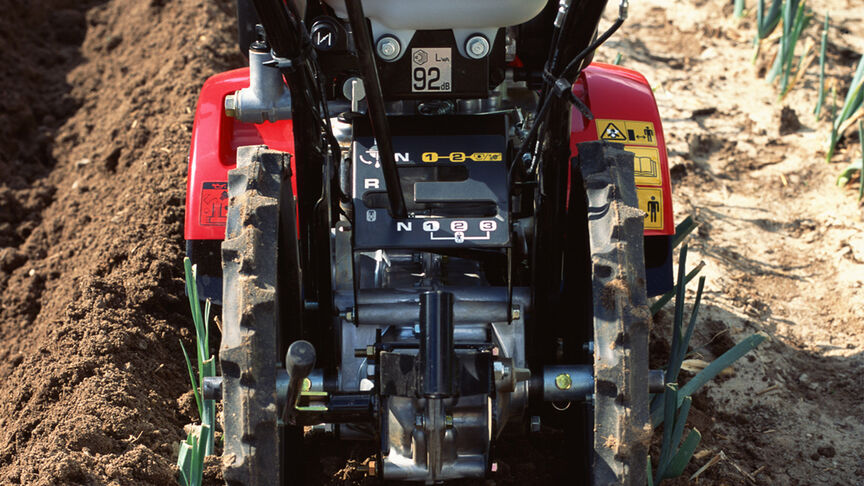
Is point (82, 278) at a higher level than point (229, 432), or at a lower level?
lower

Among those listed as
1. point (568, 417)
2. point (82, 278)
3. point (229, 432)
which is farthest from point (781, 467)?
point (82, 278)

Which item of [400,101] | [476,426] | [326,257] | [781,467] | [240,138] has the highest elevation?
[400,101]

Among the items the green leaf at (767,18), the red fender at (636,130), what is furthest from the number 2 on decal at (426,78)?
the green leaf at (767,18)

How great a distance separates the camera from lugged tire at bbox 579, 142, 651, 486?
229 centimetres

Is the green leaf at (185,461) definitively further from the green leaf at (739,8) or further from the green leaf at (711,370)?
the green leaf at (739,8)

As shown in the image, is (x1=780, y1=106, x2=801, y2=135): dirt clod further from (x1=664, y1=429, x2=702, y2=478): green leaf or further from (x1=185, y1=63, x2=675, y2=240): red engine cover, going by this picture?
(x1=664, y1=429, x2=702, y2=478): green leaf

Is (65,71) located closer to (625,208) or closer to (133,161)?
(133,161)

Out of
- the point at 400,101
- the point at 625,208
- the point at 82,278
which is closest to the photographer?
the point at 625,208

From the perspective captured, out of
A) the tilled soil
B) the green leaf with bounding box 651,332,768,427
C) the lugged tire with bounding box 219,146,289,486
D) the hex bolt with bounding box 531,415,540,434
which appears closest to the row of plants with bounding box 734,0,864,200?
the green leaf with bounding box 651,332,768,427

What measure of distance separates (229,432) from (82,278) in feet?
7.16

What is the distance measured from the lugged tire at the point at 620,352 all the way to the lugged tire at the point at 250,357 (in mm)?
760

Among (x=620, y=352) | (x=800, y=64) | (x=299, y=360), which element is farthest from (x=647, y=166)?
(x=800, y=64)

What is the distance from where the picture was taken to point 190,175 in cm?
322

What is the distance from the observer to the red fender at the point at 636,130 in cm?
324
